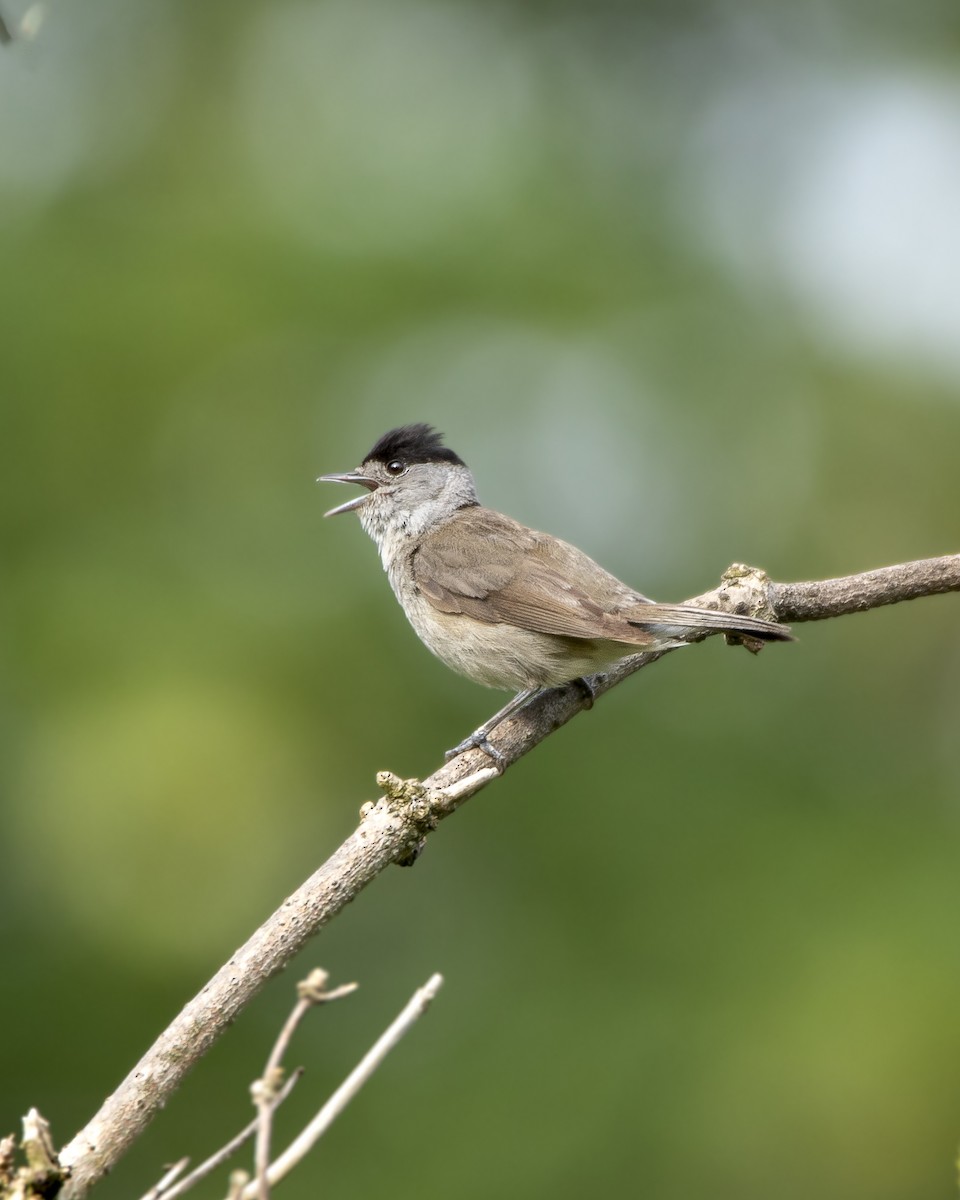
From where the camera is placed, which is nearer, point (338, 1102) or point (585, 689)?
point (338, 1102)

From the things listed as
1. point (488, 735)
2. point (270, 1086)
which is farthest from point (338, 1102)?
point (488, 735)

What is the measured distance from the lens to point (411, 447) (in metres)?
6.29

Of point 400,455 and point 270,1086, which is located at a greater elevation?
point 400,455

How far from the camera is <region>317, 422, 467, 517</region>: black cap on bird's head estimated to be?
247 inches

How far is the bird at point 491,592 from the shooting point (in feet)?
15.0

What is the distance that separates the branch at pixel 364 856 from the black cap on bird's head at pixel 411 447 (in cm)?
203

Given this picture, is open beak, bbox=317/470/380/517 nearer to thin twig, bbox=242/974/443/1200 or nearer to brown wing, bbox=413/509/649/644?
brown wing, bbox=413/509/649/644

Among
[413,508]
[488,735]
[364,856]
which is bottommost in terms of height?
[364,856]

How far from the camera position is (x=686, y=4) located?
11.2 metres

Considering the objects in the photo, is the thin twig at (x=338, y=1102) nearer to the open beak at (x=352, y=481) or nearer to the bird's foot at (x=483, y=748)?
the bird's foot at (x=483, y=748)

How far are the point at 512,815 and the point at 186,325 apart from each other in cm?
385

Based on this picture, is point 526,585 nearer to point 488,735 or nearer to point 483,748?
point 488,735

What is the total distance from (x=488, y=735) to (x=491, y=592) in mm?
1076

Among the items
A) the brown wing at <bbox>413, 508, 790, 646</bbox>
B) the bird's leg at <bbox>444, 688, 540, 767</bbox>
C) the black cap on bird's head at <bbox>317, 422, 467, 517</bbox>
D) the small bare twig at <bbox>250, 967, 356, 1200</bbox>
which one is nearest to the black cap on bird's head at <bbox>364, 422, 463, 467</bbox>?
the black cap on bird's head at <bbox>317, 422, 467, 517</bbox>
